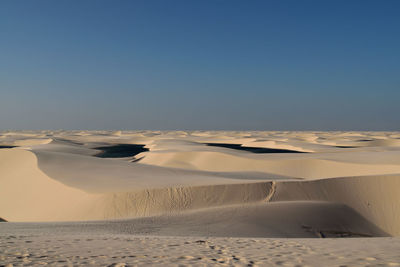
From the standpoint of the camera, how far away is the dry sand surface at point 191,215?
4.76m

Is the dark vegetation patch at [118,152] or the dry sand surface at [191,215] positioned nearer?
the dry sand surface at [191,215]

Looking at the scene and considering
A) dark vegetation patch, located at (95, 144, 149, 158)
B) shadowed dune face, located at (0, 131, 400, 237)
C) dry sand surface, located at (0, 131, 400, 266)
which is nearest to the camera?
dry sand surface, located at (0, 131, 400, 266)

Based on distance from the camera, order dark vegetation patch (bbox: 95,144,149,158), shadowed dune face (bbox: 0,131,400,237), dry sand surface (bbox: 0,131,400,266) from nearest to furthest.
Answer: dry sand surface (bbox: 0,131,400,266)
shadowed dune face (bbox: 0,131,400,237)
dark vegetation patch (bbox: 95,144,149,158)

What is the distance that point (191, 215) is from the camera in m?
9.59

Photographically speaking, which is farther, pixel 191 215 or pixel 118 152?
pixel 118 152

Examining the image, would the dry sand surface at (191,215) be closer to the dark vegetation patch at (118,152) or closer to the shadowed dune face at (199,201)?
the shadowed dune face at (199,201)

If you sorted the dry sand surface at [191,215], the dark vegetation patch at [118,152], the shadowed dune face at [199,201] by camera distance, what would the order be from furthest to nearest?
the dark vegetation patch at [118,152], the shadowed dune face at [199,201], the dry sand surface at [191,215]

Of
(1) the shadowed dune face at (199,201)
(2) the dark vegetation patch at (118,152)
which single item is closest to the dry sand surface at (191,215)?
(1) the shadowed dune face at (199,201)

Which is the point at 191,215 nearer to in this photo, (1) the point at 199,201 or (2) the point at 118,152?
(1) the point at 199,201

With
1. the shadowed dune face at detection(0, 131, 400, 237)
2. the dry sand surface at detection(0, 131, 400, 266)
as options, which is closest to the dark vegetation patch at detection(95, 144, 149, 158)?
the dry sand surface at detection(0, 131, 400, 266)

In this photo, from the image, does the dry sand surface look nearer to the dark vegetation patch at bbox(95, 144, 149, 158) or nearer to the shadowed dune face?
the shadowed dune face

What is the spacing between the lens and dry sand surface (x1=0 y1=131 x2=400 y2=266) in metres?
4.76

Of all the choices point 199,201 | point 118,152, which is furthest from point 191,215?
point 118,152

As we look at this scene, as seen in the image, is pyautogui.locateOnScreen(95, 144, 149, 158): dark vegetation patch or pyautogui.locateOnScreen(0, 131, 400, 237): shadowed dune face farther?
pyautogui.locateOnScreen(95, 144, 149, 158): dark vegetation patch
